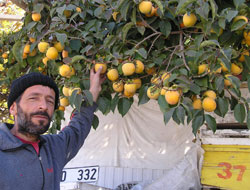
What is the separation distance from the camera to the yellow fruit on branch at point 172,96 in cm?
156

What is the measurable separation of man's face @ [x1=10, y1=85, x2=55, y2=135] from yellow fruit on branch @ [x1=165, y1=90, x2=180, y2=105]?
0.61m

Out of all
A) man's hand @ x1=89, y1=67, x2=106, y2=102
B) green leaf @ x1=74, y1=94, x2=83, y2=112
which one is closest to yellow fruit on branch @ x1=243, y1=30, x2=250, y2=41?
A: man's hand @ x1=89, y1=67, x2=106, y2=102

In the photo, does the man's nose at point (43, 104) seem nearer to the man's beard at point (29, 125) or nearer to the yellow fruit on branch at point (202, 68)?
the man's beard at point (29, 125)

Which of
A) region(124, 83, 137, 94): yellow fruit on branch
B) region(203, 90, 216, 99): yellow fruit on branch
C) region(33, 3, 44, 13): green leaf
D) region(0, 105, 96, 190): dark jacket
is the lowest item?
region(0, 105, 96, 190): dark jacket

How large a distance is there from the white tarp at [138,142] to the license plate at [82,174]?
0.10 meters

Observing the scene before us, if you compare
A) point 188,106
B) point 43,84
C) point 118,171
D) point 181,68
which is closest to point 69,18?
point 43,84

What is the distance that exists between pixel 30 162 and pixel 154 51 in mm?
965

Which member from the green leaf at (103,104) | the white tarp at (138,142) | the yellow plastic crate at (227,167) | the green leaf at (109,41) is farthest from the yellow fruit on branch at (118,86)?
the white tarp at (138,142)

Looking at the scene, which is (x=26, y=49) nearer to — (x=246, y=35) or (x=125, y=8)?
(x=125, y=8)

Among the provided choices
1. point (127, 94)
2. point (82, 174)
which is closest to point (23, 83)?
point (127, 94)

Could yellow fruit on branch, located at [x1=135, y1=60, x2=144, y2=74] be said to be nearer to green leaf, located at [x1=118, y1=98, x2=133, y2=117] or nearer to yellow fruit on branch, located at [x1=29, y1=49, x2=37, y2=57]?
green leaf, located at [x1=118, y1=98, x2=133, y2=117]

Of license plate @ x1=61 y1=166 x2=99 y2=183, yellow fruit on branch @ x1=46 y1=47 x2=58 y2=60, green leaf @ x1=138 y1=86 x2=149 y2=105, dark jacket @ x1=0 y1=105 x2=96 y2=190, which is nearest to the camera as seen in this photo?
dark jacket @ x1=0 y1=105 x2=96 y2=190

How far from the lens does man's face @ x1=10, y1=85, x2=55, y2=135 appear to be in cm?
159

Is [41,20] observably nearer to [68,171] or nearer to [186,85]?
[186,85]
